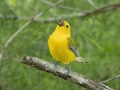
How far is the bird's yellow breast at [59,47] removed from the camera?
131 inches

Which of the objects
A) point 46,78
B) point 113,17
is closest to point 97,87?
point 46,78

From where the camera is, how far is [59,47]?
3.37 m

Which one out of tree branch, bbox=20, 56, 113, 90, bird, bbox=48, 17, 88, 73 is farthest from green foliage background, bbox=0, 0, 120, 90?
tree branch, bbox=20, 56, 113, 90

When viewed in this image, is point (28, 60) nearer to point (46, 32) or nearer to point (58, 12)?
point (46, 32)

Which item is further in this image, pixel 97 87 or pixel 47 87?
pixel 47 87

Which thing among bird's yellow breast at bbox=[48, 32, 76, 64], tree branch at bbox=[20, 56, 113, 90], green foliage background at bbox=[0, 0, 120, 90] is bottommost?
tree branch at bbox=[20, 56, 113, 90]

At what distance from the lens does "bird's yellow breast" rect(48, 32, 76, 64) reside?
334cm

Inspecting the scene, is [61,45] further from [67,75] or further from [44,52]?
[44,52]

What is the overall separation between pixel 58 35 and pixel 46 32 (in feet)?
7.22

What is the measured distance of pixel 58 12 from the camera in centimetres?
661

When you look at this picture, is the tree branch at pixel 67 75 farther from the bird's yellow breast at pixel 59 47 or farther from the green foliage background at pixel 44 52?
the green foliage background at pixel 44 52

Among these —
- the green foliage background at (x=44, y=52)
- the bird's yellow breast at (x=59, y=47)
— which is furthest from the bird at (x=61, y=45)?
the green foliage background at (x=44, y=52)

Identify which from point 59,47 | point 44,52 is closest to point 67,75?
point 59,47

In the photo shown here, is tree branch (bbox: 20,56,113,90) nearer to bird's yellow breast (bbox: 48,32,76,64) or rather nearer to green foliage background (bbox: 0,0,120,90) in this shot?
bird's yellow breast (bbox: 48,32,76,64)
